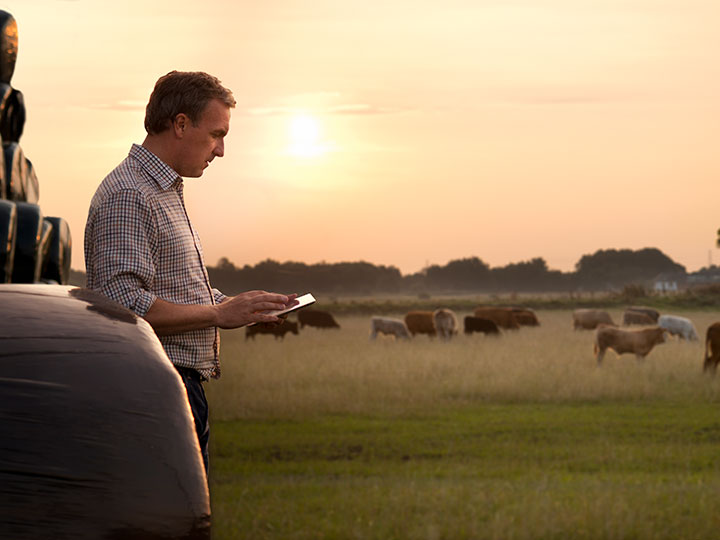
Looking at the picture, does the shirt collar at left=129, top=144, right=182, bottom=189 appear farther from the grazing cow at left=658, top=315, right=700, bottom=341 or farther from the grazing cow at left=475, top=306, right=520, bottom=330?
the grazing cow at left=475, top=306, right=520, bottom=330

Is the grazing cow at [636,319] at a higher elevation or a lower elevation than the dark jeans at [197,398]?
lower

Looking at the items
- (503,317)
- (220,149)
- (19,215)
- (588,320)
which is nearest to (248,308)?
(220,149)

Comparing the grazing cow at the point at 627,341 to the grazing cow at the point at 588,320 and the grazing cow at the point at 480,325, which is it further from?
the grazing cow at the point at 588,320

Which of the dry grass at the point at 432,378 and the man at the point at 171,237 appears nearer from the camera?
the man at the point at 171,237

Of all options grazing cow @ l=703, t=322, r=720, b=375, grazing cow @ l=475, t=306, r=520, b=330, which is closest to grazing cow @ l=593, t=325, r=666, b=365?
grazing cow @ l=703, t=322, r=720, b=375

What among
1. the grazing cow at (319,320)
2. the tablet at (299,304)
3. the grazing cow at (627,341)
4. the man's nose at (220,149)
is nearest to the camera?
the tablet at (299,304)

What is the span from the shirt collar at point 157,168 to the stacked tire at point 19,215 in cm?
320

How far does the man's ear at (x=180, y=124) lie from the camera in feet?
9.95

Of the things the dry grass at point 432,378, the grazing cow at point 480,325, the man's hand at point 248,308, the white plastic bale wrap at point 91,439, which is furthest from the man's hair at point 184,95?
the grazing cow at point 480,325

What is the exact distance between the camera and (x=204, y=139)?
3.07 metres

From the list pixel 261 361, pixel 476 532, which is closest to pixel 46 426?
pixel 476 532

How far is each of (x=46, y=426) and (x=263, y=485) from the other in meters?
10.2

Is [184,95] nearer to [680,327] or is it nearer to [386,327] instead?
[386,327]

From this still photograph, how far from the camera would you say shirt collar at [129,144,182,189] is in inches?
121
